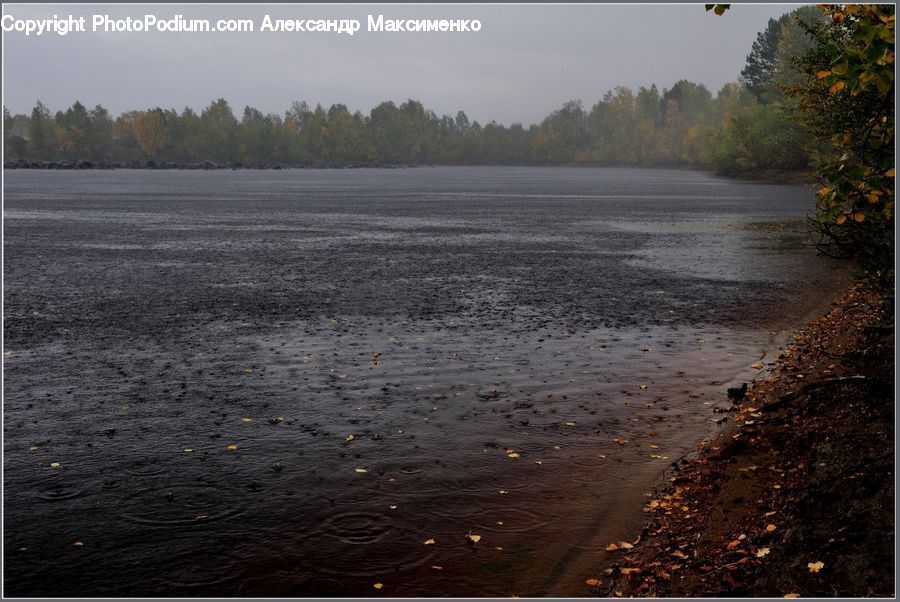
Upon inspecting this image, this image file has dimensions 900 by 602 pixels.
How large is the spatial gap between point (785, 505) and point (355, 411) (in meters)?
6.60

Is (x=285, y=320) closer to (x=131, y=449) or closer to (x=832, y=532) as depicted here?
(x=131, y=449)

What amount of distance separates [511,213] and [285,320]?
4162cm

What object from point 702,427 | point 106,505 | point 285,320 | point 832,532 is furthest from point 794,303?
point 106,505

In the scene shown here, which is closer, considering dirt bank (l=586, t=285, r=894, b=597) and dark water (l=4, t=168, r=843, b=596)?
dirt bank (l=586, t=285, r=894, b=597)

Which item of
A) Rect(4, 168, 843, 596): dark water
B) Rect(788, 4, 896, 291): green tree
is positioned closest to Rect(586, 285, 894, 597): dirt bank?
Rect(4, 168, 843, 596): dark water

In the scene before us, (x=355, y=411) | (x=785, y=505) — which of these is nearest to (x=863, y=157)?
(x=785, y=505)

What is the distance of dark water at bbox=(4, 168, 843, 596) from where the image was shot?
837 centimetres

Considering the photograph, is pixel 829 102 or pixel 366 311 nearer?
pixel 829 102

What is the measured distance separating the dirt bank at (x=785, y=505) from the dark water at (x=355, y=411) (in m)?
0.54

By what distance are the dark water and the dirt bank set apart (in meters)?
0.54

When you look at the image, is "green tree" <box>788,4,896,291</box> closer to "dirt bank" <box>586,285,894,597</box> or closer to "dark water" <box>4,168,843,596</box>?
"dirt bank" <box>586,285,894,597</box>

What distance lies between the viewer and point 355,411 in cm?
1259

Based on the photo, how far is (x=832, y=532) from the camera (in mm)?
A: 7355

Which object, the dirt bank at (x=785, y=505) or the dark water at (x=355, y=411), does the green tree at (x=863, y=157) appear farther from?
the dark water at (x=355, y=411)
